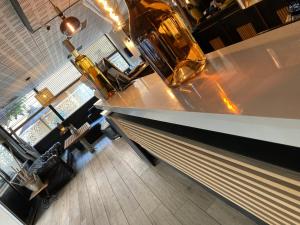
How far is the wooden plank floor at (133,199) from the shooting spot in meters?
2.27

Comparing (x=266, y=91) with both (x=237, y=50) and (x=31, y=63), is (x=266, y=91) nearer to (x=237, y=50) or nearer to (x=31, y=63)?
(x=237, y=50)

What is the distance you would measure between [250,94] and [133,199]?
9.60 ft

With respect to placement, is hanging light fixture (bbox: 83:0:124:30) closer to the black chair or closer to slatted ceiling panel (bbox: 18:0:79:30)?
slatted ceiling panel (bbox: 18:0:79:30)

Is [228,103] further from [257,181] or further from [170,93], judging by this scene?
[170,93]

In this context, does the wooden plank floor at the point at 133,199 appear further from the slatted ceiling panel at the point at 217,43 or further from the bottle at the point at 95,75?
the slatted ceiling panel at the point at 217,43

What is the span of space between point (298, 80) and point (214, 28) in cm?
225

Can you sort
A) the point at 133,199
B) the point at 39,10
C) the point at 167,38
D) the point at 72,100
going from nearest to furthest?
the point at 167,38 → the point at 133,199 → the point at 39,10 → the point at 72,100

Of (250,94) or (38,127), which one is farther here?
(38,127)

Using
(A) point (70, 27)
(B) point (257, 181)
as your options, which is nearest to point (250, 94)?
(B) point (257, 181)

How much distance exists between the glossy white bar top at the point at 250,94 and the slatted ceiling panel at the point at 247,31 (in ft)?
5.13

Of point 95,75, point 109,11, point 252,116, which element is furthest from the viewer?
point 109,11

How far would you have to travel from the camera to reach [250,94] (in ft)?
1.97

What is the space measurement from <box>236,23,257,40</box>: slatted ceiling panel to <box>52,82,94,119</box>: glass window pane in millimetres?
8330

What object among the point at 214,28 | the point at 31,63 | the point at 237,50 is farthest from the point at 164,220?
the point at 31,63
